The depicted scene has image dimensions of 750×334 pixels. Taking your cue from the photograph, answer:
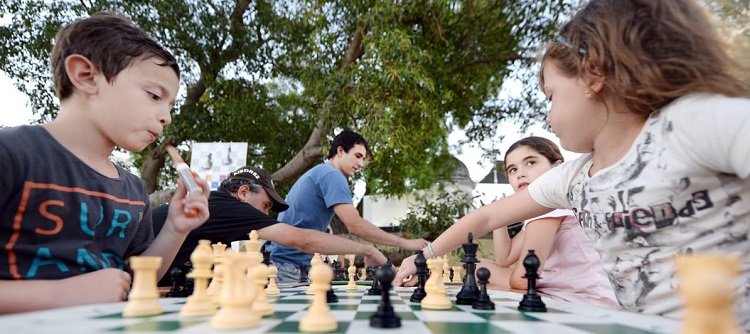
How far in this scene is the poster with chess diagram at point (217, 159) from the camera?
17.3 feet

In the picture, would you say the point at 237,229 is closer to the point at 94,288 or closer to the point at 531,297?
the point at 94,288

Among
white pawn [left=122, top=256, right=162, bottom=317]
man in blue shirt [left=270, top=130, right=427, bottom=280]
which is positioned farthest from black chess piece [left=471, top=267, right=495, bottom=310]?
man in blue shirt [left=270, top=130, right=427, bottom=280]

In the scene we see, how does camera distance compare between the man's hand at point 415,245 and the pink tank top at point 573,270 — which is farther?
the man's hand at point 415,245

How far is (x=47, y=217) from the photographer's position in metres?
1.17

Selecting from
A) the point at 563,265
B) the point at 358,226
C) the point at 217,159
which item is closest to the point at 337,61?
the point at 217,159

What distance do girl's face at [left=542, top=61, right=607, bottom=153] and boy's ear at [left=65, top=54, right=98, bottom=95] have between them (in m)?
1.52

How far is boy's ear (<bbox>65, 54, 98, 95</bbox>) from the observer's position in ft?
4.29

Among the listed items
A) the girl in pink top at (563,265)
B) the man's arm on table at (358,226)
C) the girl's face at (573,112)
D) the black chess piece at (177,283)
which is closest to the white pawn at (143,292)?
the black chess piece at (177,283)

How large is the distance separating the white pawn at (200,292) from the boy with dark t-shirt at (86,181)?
0.30 m

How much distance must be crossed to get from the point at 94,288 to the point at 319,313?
2.38ft

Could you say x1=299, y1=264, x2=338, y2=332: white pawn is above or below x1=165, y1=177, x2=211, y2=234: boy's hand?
below

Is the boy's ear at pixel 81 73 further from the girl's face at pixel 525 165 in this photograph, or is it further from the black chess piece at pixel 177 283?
the girl's face at pixel 525 165

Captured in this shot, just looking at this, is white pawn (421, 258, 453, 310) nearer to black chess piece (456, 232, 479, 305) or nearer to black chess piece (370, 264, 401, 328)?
black chess piece (456, 232, 479, 305)

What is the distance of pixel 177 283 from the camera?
150 centimetres
